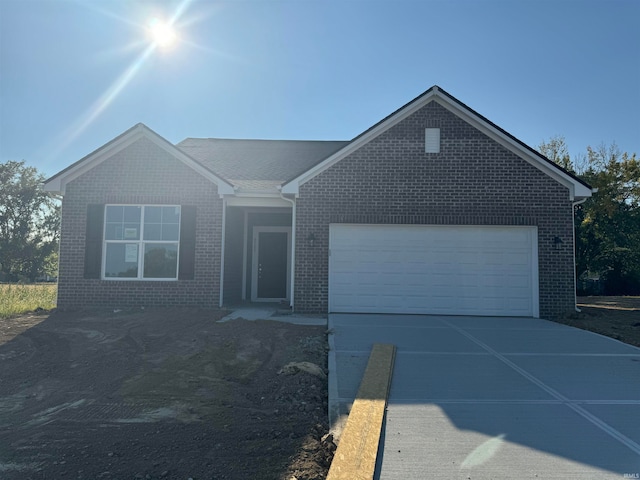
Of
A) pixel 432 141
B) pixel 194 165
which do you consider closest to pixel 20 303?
pixel 194 165

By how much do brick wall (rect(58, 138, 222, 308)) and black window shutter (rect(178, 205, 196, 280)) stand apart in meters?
0.11

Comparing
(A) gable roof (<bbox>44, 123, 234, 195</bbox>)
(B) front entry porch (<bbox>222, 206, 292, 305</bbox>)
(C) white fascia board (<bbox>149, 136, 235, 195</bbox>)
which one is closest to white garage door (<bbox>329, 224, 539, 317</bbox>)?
(C) white fascia board (<bbox>149, 136, 235, 195</bbox>)

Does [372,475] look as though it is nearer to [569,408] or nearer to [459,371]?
[569,408]

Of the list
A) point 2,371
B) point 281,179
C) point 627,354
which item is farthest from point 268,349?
point 281,179

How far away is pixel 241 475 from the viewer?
3232mm

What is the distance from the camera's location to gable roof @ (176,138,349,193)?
41.4 ft

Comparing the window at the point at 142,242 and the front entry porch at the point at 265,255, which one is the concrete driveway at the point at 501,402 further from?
the front entry porch at the point at 265,255

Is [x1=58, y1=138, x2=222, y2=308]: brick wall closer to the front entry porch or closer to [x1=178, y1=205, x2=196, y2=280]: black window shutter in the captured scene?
[x1=178, y1=205, x2=196, y2=280]: black window shutter

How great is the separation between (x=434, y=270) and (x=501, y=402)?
6211 mm

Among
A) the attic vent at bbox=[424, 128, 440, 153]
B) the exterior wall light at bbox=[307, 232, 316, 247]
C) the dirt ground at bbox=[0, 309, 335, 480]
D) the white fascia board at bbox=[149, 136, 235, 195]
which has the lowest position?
the dirt ground at bbox=[0, 309, 335, 480]

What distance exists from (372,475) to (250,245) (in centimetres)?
1100

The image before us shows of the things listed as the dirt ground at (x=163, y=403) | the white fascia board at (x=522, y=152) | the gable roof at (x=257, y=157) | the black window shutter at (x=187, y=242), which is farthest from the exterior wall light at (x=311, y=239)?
the white fascia board at (x=522, y=152)

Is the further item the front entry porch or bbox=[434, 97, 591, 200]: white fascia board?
the front entry porch

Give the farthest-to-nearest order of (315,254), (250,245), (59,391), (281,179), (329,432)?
(250,245) < (281,179) < (315,254) < (59,391) < (329,432)
